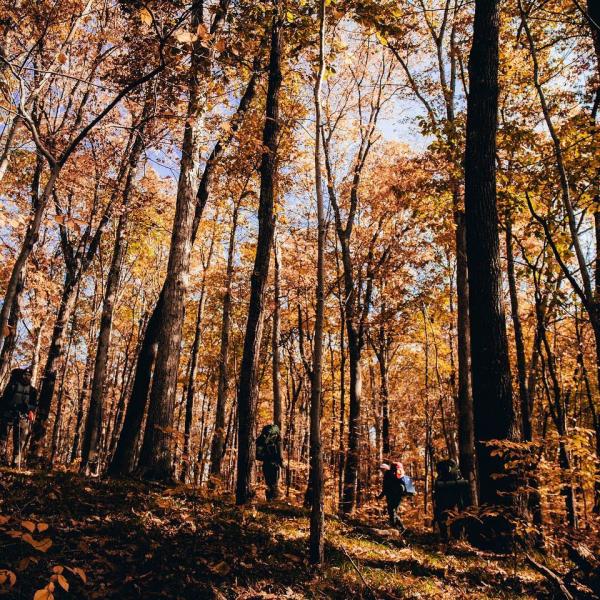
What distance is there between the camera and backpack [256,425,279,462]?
10.3 m

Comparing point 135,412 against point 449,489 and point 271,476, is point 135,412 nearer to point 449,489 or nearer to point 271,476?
point 271,476

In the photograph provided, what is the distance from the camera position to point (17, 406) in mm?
8930

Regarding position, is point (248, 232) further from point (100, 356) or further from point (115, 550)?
point (115, 550)

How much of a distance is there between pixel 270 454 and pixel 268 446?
0.67ft

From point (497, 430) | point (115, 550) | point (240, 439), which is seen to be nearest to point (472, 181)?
point (497, 430)

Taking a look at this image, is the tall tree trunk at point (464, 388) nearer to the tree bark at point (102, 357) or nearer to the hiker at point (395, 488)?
the hiker at point (395, 488)

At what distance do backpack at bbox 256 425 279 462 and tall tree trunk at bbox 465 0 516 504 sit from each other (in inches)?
208

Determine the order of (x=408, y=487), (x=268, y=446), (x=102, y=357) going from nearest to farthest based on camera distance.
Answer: (x=408, y=487)
(x=268, y=446)
(x=102, y=357)

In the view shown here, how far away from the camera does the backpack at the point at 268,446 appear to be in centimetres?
1026

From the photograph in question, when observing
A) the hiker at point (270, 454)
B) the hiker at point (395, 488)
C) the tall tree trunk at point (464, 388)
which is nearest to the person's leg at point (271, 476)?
the hiker at point (270, 454)

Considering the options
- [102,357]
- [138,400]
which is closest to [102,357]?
[102,357]

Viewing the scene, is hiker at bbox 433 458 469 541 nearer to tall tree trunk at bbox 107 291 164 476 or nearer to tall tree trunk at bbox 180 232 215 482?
tall tree trunk at bbox 107 291 164 476

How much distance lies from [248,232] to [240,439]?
47.5ft

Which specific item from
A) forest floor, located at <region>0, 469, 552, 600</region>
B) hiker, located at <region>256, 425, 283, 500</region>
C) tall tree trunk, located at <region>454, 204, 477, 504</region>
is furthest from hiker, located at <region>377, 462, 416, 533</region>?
hiker, located at <region>256, 425, 283, 500</region>
